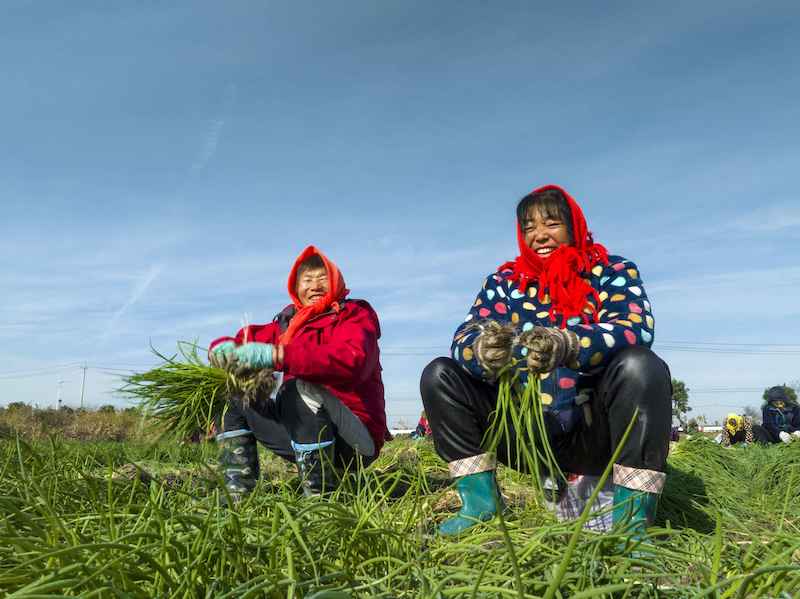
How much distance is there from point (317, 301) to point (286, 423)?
27.3 inches

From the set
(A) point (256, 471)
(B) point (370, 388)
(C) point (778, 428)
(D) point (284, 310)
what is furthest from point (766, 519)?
(C) point (778, 428)

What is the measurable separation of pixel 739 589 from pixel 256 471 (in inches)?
99.0

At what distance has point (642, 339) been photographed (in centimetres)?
228

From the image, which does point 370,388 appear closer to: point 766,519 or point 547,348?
point 547,348

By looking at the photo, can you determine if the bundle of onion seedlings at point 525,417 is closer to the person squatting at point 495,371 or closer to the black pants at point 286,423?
the person squatting at point 495,371

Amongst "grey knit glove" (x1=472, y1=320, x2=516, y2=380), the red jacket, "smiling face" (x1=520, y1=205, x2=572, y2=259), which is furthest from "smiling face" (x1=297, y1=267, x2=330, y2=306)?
"grey knit glove" (x1=472, y1=320, x2=516, y2=380)

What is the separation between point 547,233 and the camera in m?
2.66

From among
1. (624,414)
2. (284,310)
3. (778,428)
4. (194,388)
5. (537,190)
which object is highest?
(537,190)

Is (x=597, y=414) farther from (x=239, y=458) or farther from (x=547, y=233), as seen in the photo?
(x=239, y=458)

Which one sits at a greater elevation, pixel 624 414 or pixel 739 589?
pixel 624 414

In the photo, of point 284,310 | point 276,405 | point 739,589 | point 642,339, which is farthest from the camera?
point 284,310

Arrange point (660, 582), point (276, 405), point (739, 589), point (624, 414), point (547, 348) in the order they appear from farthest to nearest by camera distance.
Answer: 1. point (276, 405)
2. point (624, 414)
3. point (547, 348)
4. point (660, 582)
5. point (739, 589)

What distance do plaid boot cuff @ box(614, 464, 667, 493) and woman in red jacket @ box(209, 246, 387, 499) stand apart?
1210mm

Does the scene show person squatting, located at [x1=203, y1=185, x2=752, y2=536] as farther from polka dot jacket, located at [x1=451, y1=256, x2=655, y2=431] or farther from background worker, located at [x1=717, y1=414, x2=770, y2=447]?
background worker, located at [x1=717, y1=414, x2=770, y2=447]
